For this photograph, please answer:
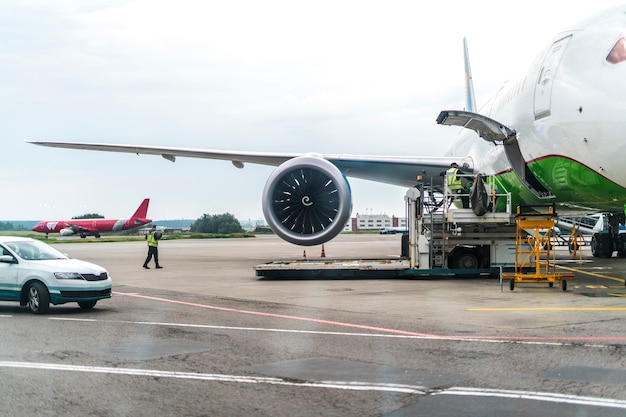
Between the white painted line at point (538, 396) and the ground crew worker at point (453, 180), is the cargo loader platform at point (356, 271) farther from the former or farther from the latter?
the white painted line at point (538, 396)

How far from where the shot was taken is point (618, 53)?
11.4m

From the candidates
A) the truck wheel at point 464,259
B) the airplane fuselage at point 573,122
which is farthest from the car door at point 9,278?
the truck wheel at point 464,259

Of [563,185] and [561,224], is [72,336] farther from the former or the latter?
[561,224]

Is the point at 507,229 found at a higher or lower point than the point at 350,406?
higher

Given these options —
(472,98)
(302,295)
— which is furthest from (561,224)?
(302,295)

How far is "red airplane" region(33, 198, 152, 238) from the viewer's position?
2980 inches

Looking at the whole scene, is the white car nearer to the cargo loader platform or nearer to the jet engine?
the cargo loader platform

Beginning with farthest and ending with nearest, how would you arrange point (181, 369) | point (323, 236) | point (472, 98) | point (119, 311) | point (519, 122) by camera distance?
point (472, 98) → point (323, 236) → point (519, 122) → point (119, 311) → point (181, 369)

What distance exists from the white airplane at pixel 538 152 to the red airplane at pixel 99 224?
57553 millimetres

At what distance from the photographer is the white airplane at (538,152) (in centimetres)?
1152

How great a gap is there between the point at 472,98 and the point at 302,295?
16.2 meters

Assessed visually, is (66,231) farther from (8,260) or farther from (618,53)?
(618,53)

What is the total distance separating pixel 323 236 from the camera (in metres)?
16.7

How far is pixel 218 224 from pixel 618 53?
77289 millimetres
